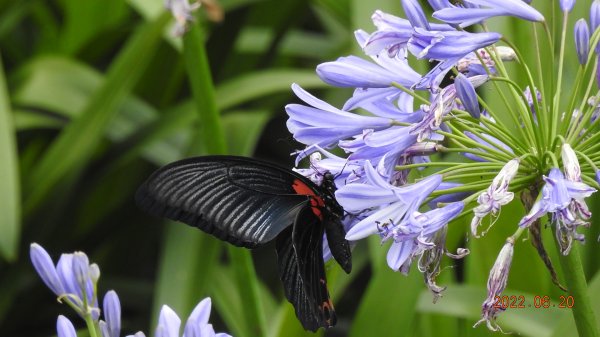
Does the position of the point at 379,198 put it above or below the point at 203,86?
below

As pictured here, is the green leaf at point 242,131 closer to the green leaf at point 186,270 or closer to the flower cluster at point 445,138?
the green leaf at point 186,270

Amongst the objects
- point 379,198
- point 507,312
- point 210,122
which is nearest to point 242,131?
point 210,122

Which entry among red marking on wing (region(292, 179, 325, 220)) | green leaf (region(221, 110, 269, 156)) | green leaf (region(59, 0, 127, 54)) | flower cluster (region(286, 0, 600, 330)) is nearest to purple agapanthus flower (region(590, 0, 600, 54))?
flower cluster (region(286, 0, 600, 330))

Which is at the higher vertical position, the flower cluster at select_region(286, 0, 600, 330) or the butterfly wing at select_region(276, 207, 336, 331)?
the flower cluster at select_region(286, 0, 600, 330)

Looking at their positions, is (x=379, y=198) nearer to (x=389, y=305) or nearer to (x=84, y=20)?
(x=389, y=305)

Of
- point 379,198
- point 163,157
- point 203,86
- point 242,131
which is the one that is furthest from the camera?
point 163,157

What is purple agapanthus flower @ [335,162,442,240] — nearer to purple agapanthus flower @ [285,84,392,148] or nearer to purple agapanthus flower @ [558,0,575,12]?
purple agapanthus flower @ [285,84,392,148]

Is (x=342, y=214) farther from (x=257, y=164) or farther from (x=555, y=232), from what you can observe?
(x=555, y=232)
